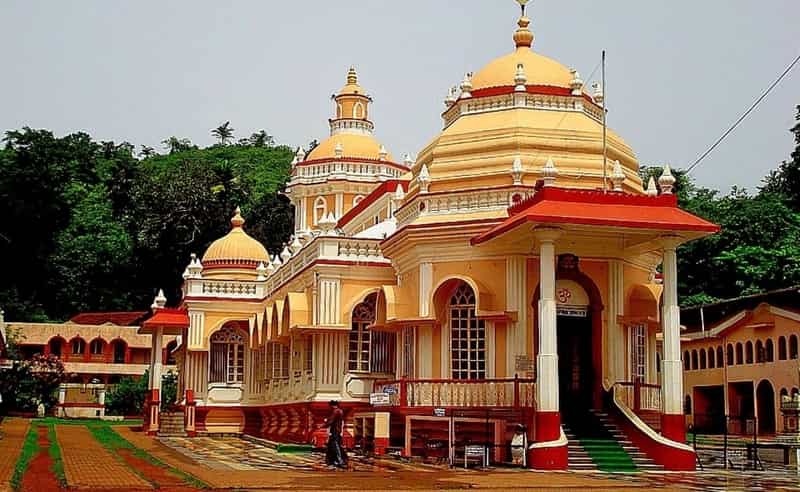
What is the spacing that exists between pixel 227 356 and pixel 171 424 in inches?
108

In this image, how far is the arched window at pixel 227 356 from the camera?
1341 inches

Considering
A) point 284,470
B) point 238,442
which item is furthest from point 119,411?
point 284,470

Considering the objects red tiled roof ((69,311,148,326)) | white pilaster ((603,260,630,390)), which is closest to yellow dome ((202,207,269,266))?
white pilaster ((603,260,630,390))

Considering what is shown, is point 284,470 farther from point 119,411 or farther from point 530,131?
point 119,411

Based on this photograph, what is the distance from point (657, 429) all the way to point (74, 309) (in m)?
51.5

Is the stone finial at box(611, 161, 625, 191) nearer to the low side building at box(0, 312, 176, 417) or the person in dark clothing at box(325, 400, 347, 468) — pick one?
the person in dark clothing at box(325, 400, 347, 468)

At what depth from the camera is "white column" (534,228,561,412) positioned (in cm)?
1886

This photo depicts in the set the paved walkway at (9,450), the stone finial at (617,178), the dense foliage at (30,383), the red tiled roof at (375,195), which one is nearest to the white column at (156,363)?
the paved walkway at (9,450)

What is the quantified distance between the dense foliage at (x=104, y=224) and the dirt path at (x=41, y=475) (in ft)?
128

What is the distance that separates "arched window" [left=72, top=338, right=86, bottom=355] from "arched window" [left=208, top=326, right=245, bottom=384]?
27.2 meters

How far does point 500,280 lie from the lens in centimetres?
2184

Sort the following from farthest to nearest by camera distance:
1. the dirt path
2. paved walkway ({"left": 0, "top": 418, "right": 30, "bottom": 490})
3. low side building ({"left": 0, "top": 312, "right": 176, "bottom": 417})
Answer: low side building ({"left": 0, "top": 312, "right": 176, "bottom": 417})
paved walkway ({"left": 0, "top": 418, "right": 30, "bottom": 490})
the dirt path

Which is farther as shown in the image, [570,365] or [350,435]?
[350,435]

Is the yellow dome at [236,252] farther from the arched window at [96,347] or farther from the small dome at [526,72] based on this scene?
the arched window at [96,347]
